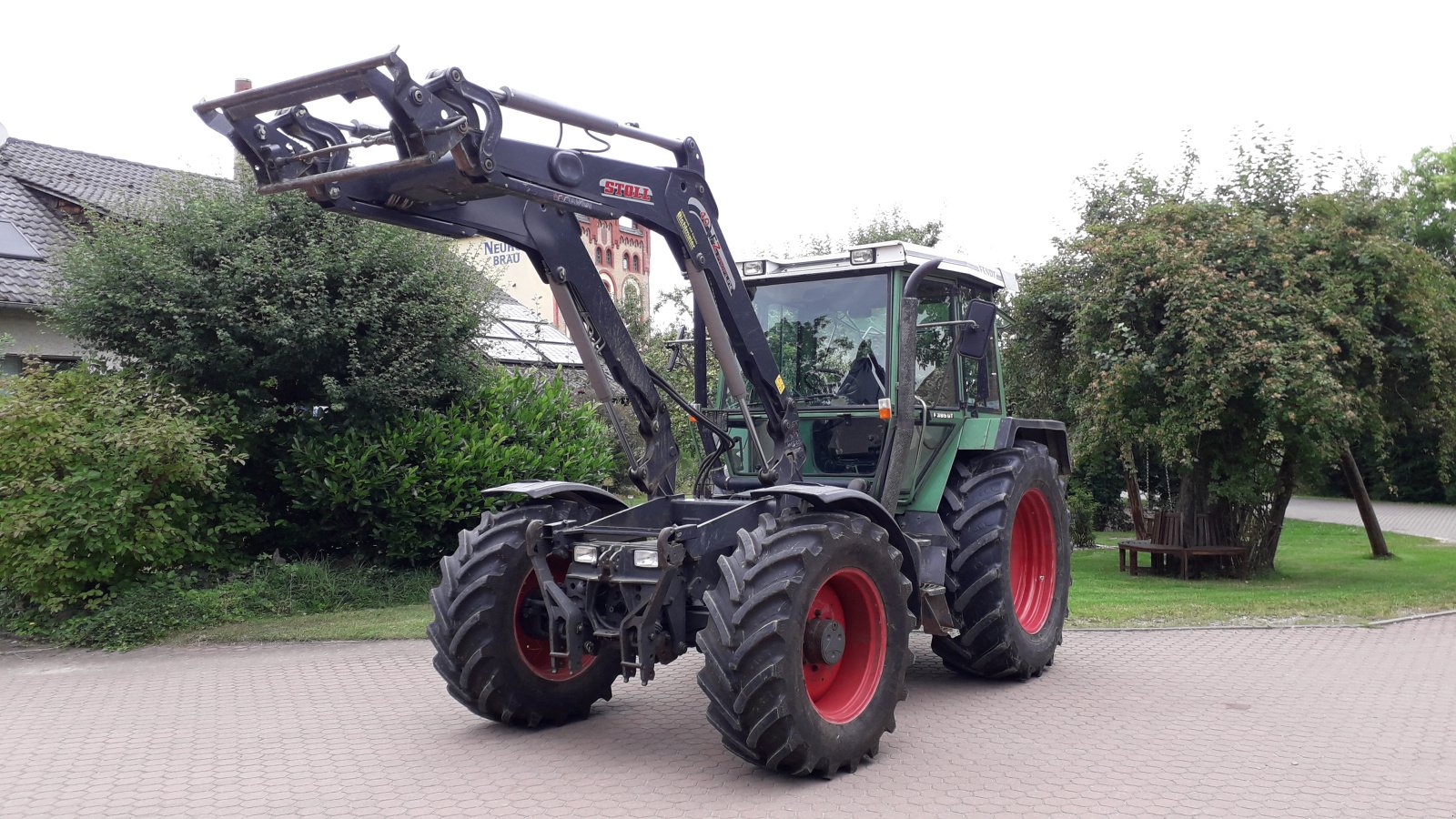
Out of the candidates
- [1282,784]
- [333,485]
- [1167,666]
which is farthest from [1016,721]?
[333,485]

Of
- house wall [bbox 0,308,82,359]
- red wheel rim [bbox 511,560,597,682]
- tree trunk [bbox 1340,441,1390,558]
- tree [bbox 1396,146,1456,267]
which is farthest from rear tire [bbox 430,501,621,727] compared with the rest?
tree [bbox 1396,146,1456,267]

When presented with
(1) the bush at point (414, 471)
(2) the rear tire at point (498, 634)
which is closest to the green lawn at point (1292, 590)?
(2) the rear tire at point (498, 634)

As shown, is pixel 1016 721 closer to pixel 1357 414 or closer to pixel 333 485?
pixel 333 485

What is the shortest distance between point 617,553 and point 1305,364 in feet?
33.3

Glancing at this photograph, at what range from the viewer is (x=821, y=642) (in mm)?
5738

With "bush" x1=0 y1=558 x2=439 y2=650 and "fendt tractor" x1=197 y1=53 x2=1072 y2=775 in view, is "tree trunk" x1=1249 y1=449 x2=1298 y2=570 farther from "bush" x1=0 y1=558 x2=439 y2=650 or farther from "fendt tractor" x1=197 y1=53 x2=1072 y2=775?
"bush" x1=0 y1=558 x2=439 y2=650

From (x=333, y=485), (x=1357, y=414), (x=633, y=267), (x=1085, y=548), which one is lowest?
(x=1085, y=548)

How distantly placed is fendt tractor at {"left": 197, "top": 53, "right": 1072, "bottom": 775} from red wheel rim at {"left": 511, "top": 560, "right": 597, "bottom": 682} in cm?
2

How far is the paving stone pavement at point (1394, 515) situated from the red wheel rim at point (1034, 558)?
18418 mm

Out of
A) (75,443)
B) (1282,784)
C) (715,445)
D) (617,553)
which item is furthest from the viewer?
(75,443)

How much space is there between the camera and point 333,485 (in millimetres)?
12039

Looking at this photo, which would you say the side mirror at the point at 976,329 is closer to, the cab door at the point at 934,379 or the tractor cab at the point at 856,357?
the tractor cab at the point at 856,357

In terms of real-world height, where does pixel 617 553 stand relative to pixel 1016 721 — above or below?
above

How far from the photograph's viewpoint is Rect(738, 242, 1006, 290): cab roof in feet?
24.8
